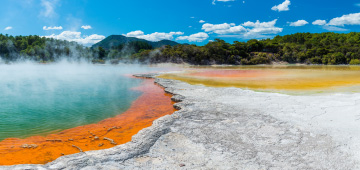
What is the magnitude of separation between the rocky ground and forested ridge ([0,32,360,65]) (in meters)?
46.1

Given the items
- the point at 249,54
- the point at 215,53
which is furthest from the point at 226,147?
the point at 249,54

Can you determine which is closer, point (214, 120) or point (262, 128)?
point (262, 128)

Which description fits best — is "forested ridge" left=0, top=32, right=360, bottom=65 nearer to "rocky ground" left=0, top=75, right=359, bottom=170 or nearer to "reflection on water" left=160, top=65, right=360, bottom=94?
"reflection on water" left=160, top=65, right=360, bottom=94

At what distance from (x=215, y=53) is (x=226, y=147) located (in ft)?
171

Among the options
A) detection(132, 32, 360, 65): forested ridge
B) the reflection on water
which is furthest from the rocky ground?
detection(132, 32, 360, 65): forested ridge

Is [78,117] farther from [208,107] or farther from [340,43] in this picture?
[340,43]

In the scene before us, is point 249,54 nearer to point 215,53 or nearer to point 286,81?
point 215,53

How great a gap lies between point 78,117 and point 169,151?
4.63 m

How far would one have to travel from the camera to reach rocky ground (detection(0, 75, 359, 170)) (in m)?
3.66

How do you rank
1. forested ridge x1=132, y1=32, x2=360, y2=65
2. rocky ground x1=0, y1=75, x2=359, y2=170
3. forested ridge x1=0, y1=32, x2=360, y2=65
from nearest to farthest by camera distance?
rocky ground x1=0, y1=75, x2=359, y2=170, forested ridge x1=132, y1=32, x2=360, y2=65, forested ridge x1=0, y1=32, x2=360, y2=65

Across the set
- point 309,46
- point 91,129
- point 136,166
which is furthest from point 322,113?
point 309,46

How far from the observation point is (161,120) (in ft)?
20.0

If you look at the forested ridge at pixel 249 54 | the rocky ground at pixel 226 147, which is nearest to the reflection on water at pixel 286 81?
the rocky ground at pixel 226 147

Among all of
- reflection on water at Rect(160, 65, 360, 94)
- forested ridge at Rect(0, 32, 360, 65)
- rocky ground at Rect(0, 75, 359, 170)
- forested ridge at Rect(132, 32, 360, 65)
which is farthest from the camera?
forested ridge at Rect(0, 32, 360, 65)
